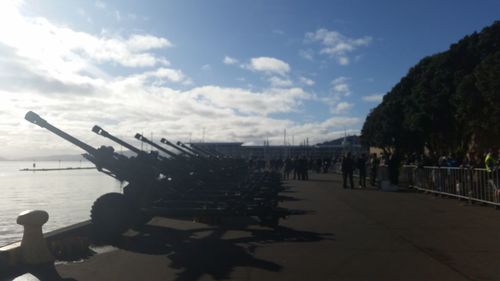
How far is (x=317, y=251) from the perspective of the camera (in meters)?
8.48

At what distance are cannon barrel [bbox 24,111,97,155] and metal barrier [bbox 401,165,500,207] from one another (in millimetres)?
11118

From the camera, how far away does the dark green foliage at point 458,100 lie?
85.1 ft

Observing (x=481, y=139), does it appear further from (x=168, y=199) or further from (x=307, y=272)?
(x=307, y=272)

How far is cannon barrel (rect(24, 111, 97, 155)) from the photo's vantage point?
1036cm

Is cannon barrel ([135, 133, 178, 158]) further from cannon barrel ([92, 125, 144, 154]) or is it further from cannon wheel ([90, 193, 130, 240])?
cannon wheel ([90, 193, 130, 240])

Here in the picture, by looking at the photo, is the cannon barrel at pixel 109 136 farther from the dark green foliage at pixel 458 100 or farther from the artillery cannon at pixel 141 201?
the dark green foliage at pixel 458 100

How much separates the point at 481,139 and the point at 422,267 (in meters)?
27.6

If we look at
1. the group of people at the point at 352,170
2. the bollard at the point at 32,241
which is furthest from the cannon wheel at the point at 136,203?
the group of people at the point at 352,170

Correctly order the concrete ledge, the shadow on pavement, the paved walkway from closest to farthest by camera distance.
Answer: the paved walkway, the concrete ledge, the shadow on pavement

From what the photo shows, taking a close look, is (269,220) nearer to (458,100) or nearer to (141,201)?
(141,201)

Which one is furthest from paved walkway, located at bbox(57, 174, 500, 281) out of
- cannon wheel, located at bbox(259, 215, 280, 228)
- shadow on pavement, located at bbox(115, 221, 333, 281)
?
cannon wheel, located at bbox(259, 215, 280, 228)

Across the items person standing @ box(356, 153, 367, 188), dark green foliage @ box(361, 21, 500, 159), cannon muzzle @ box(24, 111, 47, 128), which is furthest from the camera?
dark green foliage @ box(361, 21, 500, 159)

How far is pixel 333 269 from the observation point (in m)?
7.14

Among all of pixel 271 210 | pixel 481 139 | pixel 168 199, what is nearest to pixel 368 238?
pixel 271 210
